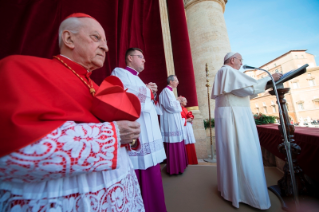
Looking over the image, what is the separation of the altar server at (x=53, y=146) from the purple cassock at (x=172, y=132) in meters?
2.62

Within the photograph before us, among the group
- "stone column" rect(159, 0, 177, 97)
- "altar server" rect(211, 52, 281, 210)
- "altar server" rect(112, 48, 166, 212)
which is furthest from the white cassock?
"stone column" rect(159, 0, 177, 97)

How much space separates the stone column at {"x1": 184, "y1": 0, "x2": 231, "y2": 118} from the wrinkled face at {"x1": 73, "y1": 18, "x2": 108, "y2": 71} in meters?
6.53

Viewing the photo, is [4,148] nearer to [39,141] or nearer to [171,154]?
[39,141]

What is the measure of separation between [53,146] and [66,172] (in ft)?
0.35

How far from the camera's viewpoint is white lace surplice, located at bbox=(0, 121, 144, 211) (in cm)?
48

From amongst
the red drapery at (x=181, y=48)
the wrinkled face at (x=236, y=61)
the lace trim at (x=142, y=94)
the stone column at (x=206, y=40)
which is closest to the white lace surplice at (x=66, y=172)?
the lace trim at (x=142, y=94)

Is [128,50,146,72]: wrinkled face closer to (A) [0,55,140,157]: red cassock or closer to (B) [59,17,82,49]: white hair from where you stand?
(B) [59,17,82,49]: white hair

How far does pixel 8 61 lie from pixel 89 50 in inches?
14.7

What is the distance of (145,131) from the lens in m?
1.74

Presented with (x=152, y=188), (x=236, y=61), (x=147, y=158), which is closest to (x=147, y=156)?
(x=147, y=158)

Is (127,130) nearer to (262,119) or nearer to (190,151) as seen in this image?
(190,151)

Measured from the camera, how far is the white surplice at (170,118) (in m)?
3.30

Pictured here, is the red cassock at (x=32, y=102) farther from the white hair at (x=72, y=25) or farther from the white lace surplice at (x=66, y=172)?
the white hair at (x=72, y=25)

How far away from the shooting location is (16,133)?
1.48 ft
